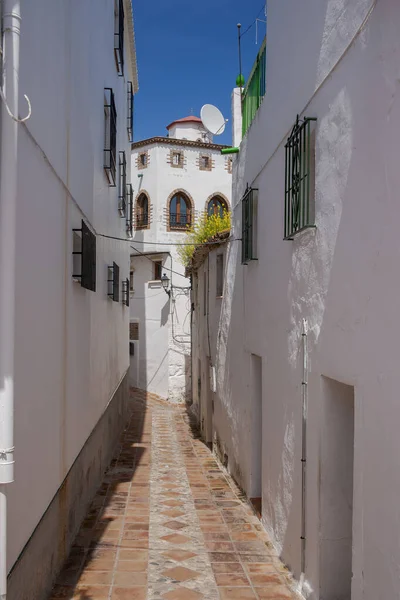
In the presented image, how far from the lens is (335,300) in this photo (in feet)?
15.2

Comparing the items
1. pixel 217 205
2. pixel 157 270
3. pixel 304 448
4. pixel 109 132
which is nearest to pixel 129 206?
pixel 109 132

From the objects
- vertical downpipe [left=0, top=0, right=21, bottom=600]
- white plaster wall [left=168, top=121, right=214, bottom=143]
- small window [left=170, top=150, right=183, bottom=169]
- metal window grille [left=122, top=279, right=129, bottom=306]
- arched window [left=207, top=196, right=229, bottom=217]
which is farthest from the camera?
white plaster wall [left=168, top=121, right=214, bottom=143]

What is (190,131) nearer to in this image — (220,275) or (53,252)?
(220,275)

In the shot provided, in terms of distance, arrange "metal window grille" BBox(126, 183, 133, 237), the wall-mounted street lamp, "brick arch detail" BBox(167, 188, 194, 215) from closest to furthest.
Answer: "metal window grille" BBox(126, 183, 133, 237), the wall-mounted street lamp, "brick arch detail" BBox(167, 188, 194, 215)

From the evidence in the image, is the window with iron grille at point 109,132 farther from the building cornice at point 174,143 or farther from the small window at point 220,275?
the building cornice at point 174,143

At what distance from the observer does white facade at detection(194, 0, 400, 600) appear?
142 inches

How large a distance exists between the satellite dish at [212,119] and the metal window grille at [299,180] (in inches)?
239

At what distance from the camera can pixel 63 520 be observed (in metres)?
5.71

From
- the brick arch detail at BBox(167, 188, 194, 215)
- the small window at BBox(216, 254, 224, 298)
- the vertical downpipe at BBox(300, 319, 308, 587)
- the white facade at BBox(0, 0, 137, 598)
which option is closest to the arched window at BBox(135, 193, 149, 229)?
the brick arch detail at BBox(167, 188, 194, 215)

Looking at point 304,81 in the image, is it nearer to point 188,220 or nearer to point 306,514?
point 306,514

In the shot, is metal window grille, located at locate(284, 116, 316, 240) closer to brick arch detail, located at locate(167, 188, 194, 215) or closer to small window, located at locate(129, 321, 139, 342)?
small window, located at locate(129, 321, 139, 342)

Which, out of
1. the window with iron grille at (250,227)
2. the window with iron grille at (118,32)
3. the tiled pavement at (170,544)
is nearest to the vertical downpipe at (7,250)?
the tiled pavement at (170,544)

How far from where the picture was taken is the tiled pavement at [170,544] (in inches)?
210

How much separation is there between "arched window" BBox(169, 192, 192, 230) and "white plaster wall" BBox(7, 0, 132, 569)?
16067mm
